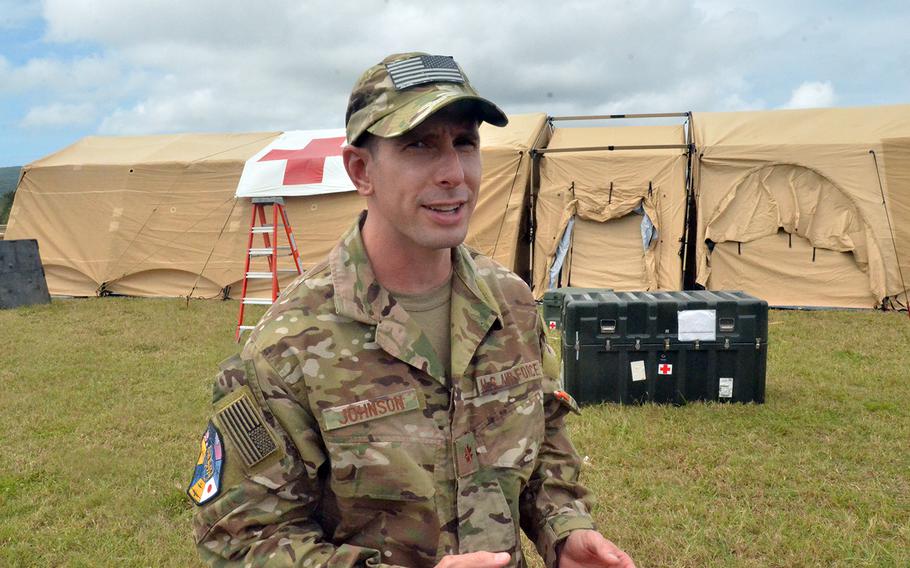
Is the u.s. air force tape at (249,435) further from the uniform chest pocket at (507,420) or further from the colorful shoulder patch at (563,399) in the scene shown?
the colorful shoulder patch at (563,399)

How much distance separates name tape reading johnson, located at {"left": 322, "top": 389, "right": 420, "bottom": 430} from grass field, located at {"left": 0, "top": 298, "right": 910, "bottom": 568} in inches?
91.2

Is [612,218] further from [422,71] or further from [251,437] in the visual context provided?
[251,437]

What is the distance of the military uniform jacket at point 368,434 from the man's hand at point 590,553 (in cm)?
3

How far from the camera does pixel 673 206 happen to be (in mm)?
9930

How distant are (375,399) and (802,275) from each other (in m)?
9.53

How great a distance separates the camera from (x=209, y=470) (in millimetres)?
1429

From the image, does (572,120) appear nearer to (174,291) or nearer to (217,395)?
(174,291)

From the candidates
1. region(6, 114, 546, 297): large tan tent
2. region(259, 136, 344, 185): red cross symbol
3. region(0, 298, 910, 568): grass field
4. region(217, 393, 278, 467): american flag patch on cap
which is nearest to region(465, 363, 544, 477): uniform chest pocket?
region(217, 393, 278, 467): american flag patch on cap

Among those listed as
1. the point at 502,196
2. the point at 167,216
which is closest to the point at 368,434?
the point at 502,196

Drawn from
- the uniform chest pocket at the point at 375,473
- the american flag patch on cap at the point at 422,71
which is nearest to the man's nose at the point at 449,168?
the american flag patch on cap at the point at 422,71

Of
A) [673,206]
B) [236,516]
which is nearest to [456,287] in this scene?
[236,516]

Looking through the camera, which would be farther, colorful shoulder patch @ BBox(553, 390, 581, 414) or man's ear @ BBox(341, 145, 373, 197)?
colorful shoulder patch @ BBox(553, 390, 581, 414)

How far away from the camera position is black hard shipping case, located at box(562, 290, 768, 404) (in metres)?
5.43

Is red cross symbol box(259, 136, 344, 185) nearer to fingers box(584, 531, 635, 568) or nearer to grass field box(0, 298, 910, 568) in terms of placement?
grass field box(0, 298, 910, 568)
